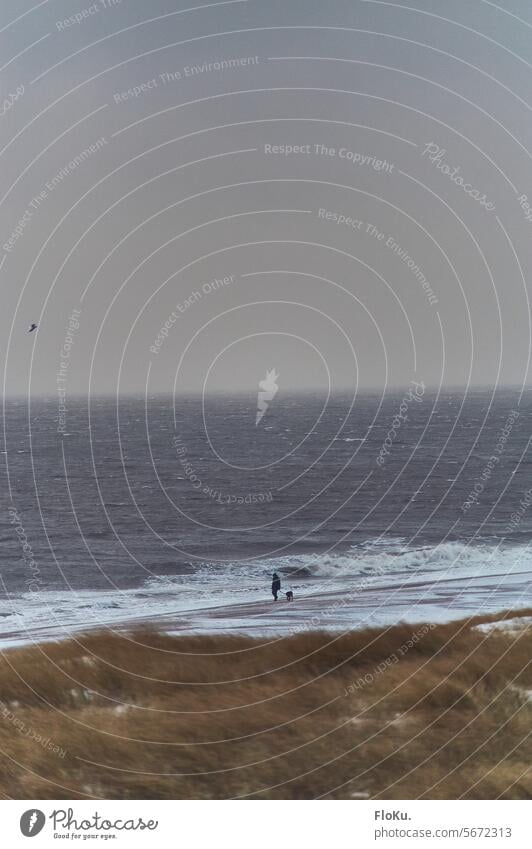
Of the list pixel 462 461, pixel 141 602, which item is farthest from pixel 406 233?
pixel 462 461

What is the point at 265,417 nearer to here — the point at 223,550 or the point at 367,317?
the point at 223,550
